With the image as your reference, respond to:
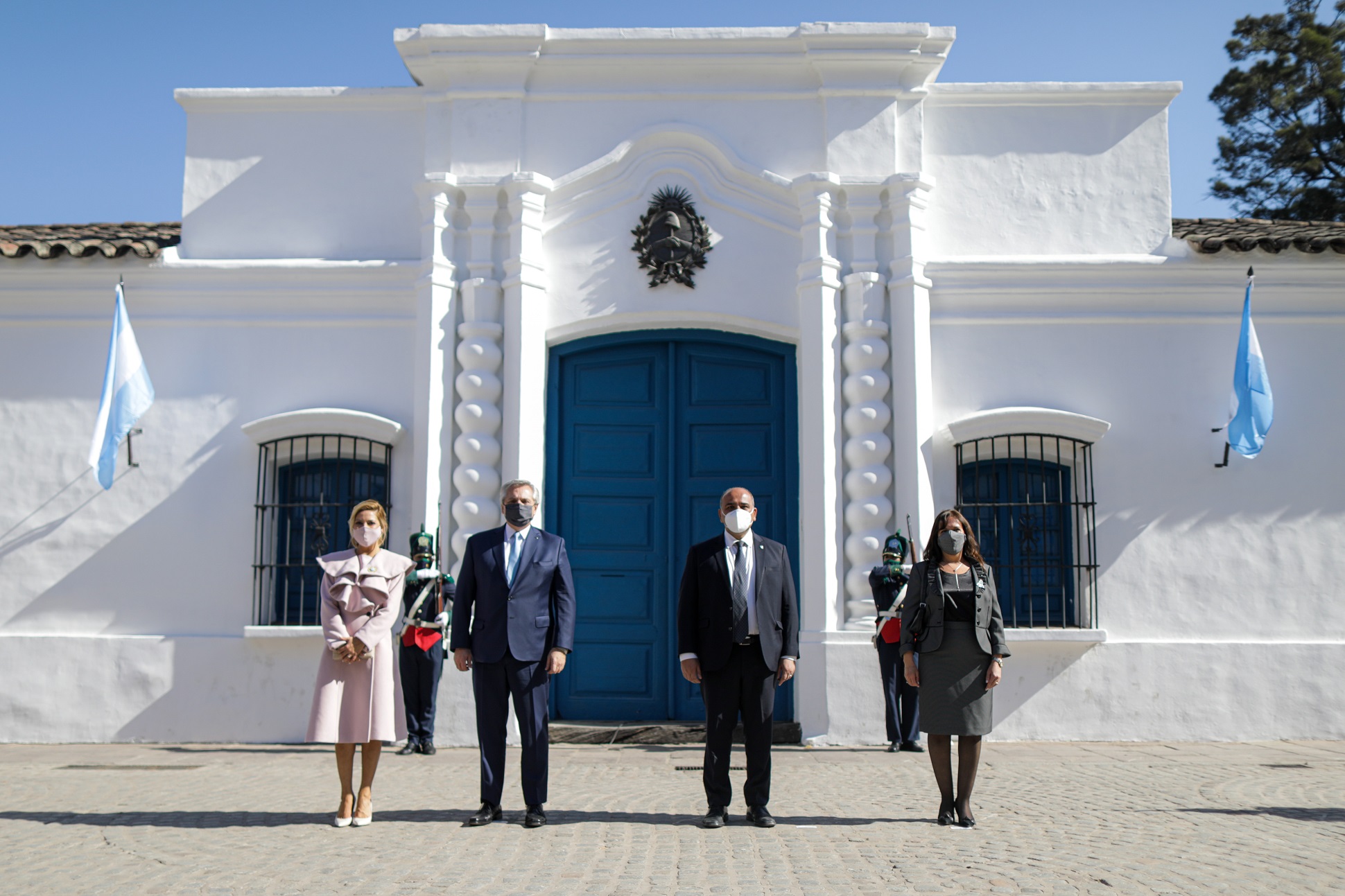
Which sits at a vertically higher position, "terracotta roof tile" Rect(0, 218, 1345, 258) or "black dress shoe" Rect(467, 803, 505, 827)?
"terracotta roof tile" Rect(0, 218, 1345, 258)

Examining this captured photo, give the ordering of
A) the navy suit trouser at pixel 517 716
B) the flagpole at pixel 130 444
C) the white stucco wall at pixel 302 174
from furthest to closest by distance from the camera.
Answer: the white stucco wall at pixel 302 174 < the flagpole at pixel 130 444 < the navy suit trouser at pixel 517 716

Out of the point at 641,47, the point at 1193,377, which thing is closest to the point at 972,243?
the point at 1193,377

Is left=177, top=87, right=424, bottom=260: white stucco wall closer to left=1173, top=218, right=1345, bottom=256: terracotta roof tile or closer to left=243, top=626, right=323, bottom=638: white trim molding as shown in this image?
left=243, top=626, right=323, bottom=638: white trim molding

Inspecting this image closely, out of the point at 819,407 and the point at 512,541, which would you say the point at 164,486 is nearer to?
the point at 512,541

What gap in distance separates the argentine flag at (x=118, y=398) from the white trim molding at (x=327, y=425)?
0.93 m

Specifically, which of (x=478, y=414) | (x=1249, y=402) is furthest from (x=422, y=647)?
(x=1249, y=402)

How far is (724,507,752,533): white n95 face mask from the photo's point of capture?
686 centimetres

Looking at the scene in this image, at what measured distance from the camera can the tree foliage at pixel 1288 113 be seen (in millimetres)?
21844

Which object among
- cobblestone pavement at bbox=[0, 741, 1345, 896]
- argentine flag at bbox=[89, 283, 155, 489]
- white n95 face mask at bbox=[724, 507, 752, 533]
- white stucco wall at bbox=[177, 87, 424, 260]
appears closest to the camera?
cobblestone pavement at bbox=[0, 741, 1345, 896]

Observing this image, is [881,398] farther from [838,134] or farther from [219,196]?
[219,196]

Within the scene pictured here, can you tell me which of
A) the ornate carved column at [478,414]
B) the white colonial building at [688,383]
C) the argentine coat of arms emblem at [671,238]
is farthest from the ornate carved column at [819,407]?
the ornate carved column at [478,414]

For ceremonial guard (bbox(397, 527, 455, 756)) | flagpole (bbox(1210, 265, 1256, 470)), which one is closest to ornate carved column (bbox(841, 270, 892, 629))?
flagpole (bbox(1210, 265, 1256, 470))

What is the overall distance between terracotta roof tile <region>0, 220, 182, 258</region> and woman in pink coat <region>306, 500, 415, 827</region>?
5.69 meters

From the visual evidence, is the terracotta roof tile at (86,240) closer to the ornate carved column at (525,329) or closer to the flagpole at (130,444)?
the flagpole at (130,444)
